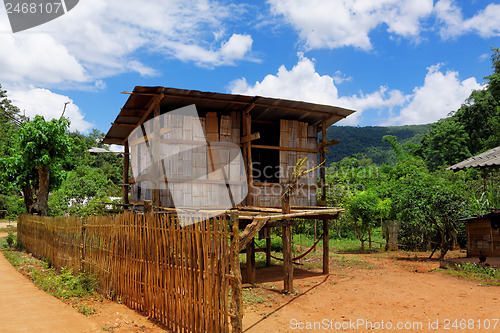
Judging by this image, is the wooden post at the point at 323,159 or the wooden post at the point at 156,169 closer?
the wooden post at the point at 156,169

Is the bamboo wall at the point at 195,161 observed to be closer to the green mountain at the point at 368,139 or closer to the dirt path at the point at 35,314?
the dirt path at the point at 35,314

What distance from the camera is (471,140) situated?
33.2 m

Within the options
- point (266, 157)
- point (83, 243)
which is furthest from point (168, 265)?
point (266, 157)

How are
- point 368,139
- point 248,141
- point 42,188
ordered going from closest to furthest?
point 248,141, point 42,188, point 368,139

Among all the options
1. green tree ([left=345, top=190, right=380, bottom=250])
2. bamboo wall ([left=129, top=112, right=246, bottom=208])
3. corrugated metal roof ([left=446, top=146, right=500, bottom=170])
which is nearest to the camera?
bamboo wall ([left=129, top=112, right=246, bottom=208])

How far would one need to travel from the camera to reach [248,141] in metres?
10.1

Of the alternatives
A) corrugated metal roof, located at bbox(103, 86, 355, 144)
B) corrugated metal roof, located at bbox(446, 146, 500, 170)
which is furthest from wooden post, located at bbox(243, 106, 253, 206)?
corrugated metal roof, located at bbox(446, 146, 500, 170)

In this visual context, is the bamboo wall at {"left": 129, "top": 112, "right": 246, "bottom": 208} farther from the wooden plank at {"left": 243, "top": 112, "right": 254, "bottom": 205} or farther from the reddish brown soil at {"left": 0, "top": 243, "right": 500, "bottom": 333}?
the reddish brown soil at {"left": 0, "top": 243, "right": 500, "bottom": 333}

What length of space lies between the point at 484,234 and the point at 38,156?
1745 cm

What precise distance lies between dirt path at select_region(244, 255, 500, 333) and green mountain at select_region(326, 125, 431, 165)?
5319 cm

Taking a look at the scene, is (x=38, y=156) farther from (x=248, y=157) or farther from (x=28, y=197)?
(x=248, y=157)

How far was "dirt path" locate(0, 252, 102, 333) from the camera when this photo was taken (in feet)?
18.7

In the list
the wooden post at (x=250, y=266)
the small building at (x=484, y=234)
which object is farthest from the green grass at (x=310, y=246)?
the small building at (x=484, y=234)

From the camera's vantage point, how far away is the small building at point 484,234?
12.3 m
